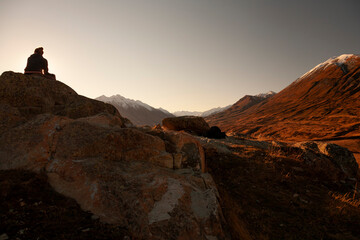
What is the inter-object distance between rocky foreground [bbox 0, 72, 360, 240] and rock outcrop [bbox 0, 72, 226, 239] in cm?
2

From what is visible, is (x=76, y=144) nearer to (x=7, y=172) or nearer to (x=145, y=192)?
(x=7, y=172)

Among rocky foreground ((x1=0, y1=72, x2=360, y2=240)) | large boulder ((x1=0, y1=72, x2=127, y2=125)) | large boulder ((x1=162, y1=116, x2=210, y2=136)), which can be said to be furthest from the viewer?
large boulder ((x1=162, y1=116, x2=210, y2=136))

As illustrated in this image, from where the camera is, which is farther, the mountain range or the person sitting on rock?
the mountain range

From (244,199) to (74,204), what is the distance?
17.5ft

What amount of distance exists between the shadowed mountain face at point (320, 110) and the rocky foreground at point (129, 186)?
99.1 feet

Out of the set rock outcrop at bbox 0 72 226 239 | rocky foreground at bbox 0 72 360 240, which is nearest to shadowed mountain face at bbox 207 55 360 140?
rocky foreground at bbox 0 72 360 240

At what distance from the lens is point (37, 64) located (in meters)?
7.85

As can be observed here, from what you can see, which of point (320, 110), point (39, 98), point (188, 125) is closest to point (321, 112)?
point (320, 110)

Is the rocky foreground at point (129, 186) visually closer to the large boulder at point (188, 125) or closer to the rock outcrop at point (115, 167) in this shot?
the rock outcrop at point (115, 167)

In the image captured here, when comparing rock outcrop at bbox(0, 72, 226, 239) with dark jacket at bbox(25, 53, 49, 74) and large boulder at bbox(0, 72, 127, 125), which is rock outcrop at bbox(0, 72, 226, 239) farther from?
dark jacket at bbox(25, 53, 49, 74)

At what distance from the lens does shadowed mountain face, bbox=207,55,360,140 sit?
131 feet

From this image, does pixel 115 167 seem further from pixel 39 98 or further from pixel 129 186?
pixel 39 98

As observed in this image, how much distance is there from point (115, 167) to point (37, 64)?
7433 mm

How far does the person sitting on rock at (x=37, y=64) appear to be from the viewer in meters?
7.74
